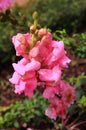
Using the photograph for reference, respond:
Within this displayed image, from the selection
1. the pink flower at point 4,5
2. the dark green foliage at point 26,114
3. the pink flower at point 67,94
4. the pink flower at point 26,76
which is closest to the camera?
the pink flower at point 26,76

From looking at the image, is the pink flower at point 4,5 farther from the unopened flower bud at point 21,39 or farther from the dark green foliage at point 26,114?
the dark green foliage at point 26,114

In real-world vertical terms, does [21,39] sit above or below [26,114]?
above

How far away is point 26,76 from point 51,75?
73mm

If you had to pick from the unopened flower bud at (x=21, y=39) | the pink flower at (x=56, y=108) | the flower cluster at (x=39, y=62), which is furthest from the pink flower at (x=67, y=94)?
the unopened flower bud at (x=21, y=39)

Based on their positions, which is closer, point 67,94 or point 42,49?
point 42,49

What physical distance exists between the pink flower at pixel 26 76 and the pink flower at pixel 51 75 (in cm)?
2

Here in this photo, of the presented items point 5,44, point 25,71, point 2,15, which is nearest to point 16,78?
point 25,71

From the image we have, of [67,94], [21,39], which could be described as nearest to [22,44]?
[21,39]

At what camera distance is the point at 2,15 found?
2188 millimetres

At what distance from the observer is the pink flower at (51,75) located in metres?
1.62

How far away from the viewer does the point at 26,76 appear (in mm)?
1617

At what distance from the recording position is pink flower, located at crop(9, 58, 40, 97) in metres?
1.60

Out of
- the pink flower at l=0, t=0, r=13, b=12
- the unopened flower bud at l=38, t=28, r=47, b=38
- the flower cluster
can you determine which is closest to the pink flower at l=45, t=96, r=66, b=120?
the flower cluster

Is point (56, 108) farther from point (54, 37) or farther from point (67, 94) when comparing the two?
point (54, 37)
